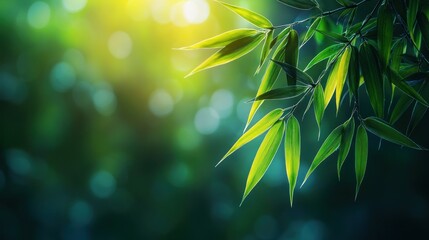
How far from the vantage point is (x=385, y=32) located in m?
0.88

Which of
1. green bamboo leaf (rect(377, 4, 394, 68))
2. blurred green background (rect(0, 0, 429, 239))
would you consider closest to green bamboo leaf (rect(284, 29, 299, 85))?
green bamboo leaf (rect(377, 4, 394, 68))

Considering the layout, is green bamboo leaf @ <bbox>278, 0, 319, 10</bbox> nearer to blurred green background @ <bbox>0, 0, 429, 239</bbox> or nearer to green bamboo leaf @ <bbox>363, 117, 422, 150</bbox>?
green bamboo leaf @ <bbox>363, 117, 422, 150</bbox>

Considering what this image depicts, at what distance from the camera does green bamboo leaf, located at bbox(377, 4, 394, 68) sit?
2.87ft

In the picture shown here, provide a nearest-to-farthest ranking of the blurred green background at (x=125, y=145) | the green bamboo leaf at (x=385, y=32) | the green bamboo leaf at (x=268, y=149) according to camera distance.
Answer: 1. the green bamboo leaf at (x=385, y=32)
2. the green bamboo leaf at (x=268, y=149)
3. the blurred green background at (x=125, y=145)

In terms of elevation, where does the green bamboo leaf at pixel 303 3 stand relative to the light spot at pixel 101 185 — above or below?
above

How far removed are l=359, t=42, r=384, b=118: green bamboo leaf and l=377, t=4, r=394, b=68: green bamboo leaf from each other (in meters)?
0.02

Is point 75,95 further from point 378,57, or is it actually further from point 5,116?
point 378,57

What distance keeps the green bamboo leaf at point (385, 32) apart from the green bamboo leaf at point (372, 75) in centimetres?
2

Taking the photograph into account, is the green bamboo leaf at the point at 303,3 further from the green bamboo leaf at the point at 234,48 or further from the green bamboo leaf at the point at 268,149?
the green bamboo leaf at the point at 268,149

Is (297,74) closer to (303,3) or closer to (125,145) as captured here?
(303,3)

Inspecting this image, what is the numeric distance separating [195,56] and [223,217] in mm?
1677

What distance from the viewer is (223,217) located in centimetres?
522

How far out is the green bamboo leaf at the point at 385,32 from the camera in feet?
2.87

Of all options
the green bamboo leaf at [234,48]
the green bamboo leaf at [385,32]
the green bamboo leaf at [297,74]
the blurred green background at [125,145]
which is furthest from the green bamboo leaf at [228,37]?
the blurred green background at [125,145]
